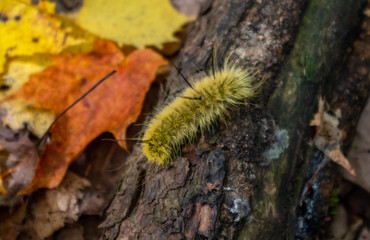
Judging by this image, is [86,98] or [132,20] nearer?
[86,98]

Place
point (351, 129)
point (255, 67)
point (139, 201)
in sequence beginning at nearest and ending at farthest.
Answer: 1. point (139, 201)
2. point (255, 67)
3. point (351, 129)

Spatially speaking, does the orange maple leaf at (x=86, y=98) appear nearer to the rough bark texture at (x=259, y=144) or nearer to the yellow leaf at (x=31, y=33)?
the yellow leaf at (x=31, y=33)

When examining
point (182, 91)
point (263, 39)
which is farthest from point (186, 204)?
point (263, 39)

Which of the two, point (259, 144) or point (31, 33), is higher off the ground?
point (31, 33)

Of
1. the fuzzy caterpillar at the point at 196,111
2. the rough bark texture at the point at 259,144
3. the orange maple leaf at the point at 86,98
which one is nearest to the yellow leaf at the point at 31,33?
the orange maple leaf at the point at 86,98

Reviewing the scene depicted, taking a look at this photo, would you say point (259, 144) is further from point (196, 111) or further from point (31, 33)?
point (31, 33)

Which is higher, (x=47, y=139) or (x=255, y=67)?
(x=255, y=67)

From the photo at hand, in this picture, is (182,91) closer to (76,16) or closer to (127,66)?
(127,66)

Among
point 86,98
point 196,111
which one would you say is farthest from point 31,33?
point 196,111
